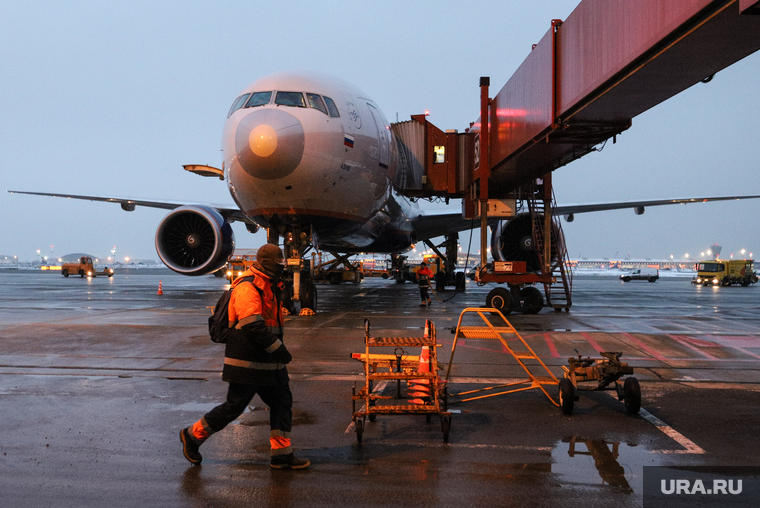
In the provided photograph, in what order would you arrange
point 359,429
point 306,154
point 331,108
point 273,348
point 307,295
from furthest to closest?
point 307,295 < point 331,108 < point 306,154 < point 359,429 < point 273,348

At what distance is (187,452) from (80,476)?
0.71m

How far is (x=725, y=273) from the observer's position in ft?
140

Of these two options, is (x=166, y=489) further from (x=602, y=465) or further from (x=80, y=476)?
(x=602, y=465)

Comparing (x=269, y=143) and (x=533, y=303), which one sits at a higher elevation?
(x=269, y=143)

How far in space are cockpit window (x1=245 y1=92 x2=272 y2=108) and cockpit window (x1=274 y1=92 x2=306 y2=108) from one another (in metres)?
0.22

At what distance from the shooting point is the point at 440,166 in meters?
17.6

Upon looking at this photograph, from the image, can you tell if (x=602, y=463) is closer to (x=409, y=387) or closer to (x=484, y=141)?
(x=409, y=387)

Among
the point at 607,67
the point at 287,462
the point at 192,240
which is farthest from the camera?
the point at 192,240

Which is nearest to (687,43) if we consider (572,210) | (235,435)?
(235,435)

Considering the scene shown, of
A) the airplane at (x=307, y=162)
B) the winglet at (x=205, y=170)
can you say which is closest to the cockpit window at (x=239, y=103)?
the airplane at (x=307, y=162)

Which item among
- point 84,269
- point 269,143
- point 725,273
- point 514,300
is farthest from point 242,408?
point 84,269

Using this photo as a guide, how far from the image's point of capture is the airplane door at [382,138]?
1403cm

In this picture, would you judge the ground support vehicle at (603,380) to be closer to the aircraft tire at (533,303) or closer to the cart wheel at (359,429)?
the cart wheel at (359,429)

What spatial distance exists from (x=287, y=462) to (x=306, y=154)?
818cm
